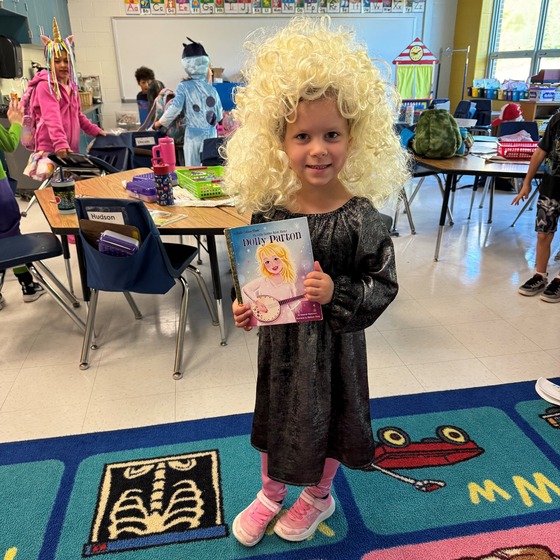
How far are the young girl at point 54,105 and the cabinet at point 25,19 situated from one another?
2005 millimetres

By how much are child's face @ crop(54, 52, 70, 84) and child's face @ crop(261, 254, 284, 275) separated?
3.09 meters

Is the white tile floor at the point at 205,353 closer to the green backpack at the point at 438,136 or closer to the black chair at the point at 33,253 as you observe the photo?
the black chair at the point at 33,253

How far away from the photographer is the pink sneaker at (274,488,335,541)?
1371 millimetres

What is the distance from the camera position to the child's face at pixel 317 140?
3.20 ft

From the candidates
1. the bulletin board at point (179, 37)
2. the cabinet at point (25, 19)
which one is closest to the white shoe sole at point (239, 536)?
the cabinet at point (25, 19)

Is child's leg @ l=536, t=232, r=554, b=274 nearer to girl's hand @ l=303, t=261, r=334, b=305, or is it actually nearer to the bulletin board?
girl's hand @ l=303, t=261, r=334, b=305

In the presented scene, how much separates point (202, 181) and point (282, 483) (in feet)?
5.30

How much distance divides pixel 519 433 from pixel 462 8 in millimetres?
7775

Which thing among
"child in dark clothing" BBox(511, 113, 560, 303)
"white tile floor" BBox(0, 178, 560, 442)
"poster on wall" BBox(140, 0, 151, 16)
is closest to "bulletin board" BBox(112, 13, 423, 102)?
"poster on wall" BBox(140, 0, 151, 16)

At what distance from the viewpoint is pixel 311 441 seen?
46.4 inches

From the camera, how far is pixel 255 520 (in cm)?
137

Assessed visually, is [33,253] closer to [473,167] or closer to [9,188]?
[9,188]

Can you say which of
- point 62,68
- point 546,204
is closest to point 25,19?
point 62,68

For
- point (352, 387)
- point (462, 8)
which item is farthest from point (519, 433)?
point (462, 8)
